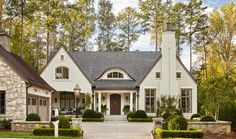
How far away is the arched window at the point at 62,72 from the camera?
39719 mm

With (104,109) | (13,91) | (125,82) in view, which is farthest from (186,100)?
(13,91)

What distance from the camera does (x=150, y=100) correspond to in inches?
1538

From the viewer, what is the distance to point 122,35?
2178 inches

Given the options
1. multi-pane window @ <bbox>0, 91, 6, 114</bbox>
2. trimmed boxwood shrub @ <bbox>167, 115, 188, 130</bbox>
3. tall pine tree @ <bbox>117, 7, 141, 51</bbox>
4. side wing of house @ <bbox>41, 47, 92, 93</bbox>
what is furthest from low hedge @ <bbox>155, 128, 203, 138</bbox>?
tall pine tree @ <bbox>117, 7, 141, 51</bbox>

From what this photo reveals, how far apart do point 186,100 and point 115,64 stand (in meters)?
7.30

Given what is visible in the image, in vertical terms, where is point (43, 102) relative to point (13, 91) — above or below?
below

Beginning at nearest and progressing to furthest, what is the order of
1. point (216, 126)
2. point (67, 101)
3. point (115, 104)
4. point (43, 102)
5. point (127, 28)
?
point (216, 126), point (43, 102), point (67, 101), point (115, 104), point (127, 28)

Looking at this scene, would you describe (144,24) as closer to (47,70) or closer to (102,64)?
(102,64)

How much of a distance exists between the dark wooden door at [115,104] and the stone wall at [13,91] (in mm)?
16197

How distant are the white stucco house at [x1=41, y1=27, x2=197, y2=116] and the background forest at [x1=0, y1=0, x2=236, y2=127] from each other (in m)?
3.61

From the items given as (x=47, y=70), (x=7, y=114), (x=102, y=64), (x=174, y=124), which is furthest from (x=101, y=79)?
(x=174, y=124)

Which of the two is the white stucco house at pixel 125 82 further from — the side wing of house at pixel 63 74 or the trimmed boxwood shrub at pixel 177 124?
the trimmed boxwood shrub at pixel 177 124

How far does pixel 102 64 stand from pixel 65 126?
2007 cm

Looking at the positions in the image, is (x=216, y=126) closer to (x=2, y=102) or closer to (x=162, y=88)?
(x=2, y=102)
